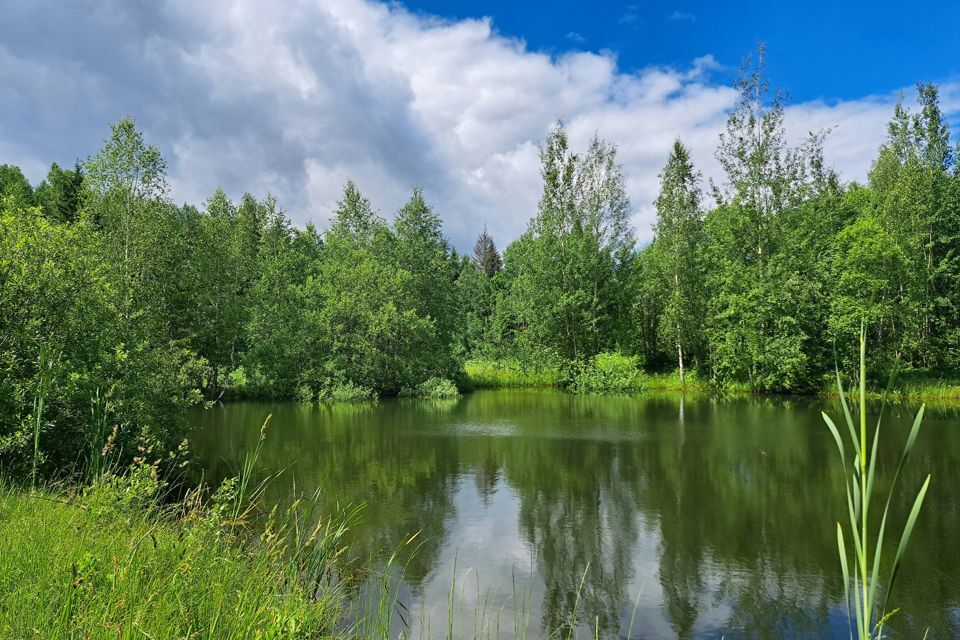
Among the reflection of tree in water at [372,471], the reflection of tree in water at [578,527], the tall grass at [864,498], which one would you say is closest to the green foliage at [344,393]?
the reflection of tree in water at [372,471]

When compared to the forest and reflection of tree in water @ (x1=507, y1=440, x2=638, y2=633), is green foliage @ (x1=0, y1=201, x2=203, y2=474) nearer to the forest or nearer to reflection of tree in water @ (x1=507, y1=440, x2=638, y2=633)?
reflection of tree in water @ (x1=507, y1=440, x2=638, y2=633)

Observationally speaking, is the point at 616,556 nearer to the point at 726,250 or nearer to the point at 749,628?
the point at 749,628

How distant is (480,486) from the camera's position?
13.4 metres

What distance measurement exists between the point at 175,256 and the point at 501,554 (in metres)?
25.4

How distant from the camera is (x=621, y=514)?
36.5 feet

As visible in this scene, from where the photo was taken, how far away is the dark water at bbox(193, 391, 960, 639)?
7.16 meters

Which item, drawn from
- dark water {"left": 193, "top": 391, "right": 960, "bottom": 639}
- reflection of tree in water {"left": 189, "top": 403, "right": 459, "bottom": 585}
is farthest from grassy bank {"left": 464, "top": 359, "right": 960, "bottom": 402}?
reflection of tree in water {"left": 189, "top": 403, "right": 459, "bottom": 585}

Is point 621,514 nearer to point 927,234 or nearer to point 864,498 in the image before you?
point 864,498

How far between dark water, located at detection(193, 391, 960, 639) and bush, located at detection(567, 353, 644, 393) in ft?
42.1

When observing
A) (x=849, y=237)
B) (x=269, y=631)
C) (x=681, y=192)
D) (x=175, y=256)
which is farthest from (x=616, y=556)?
(x=681, y=192)

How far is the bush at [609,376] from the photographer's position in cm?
3603

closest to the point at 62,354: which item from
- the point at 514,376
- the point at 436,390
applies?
the point at 436,390

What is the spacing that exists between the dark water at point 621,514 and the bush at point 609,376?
12.8 meters

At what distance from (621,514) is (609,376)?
25846mm
